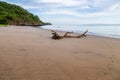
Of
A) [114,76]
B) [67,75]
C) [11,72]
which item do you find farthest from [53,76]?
[114,76]

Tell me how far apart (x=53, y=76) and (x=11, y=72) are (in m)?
1.15

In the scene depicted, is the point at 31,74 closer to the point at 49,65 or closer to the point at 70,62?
the point at 49,65

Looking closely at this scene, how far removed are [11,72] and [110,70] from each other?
292cm

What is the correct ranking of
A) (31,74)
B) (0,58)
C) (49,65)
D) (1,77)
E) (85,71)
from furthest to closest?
(0,58) → (49,65) → (85,71) → (31,74) → (1,77)

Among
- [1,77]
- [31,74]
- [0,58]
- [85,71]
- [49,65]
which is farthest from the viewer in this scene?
[0,58]

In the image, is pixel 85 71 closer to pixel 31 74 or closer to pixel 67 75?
pixel 67 75

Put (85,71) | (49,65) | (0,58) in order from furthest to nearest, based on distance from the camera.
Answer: (0,58)
(49,65)
(85,71)

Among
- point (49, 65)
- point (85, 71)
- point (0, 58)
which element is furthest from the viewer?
point (0, 58)

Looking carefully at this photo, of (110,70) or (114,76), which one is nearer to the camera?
(114,76)

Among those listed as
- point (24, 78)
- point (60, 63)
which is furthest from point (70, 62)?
point (24, 78)

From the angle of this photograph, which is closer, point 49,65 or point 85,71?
point 85,71

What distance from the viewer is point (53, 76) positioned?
6.03 meters

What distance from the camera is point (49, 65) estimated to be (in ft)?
24.0

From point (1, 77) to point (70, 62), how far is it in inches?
115
